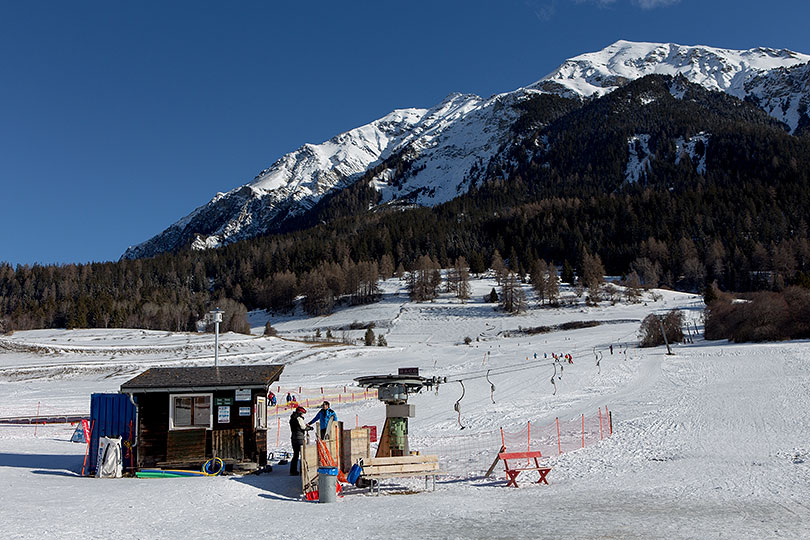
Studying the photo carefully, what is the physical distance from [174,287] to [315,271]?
59.7 meters

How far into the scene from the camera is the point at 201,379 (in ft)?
50.5

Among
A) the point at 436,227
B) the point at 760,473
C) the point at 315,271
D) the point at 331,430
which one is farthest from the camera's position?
the point at 436,227

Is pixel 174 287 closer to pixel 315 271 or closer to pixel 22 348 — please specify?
pixel 315 271

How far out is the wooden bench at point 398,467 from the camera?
12.4m

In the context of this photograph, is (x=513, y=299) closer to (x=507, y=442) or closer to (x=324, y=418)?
(x=507, y=442)

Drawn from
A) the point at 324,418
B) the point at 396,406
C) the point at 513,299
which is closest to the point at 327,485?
the point at 324,418

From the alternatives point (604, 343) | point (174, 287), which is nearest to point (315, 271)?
point (174, 287)

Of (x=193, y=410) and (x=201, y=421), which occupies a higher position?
(x=193, y=410)

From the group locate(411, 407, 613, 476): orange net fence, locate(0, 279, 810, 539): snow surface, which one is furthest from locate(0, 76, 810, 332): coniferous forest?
locate(411, 407, 613, 476): orange net fence

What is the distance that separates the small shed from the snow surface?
48.1 inches

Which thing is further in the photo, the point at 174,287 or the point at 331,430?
the point at 174,287

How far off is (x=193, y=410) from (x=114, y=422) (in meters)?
2.04

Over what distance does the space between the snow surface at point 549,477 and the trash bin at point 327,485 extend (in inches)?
18.8

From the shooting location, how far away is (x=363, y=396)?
113ft
